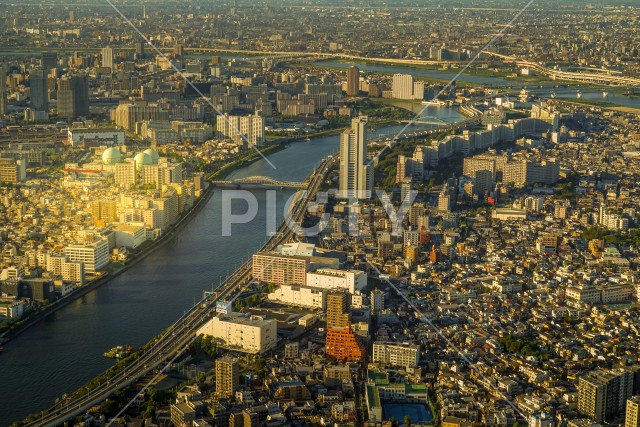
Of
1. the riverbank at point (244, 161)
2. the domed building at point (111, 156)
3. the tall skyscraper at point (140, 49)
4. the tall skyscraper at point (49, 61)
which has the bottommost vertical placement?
the riverbank at point (244, 161)

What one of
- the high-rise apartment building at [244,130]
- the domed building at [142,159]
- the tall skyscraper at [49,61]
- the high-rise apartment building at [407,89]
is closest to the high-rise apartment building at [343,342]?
the domed building at [142,159]

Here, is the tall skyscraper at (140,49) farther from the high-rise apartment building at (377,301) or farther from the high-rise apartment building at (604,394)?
the high-rise apartment building at (604,394)

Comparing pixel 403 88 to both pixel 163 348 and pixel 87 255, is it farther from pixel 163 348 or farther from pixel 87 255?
pixel 163 348

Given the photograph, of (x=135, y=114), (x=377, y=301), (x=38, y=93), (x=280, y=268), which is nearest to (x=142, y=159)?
(x=135, y=114)

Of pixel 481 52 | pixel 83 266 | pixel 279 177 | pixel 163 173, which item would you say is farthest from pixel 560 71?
pixel 83 266

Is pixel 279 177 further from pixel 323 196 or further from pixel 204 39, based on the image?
pixel 204 39

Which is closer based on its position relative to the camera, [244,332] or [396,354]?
[396,354]
